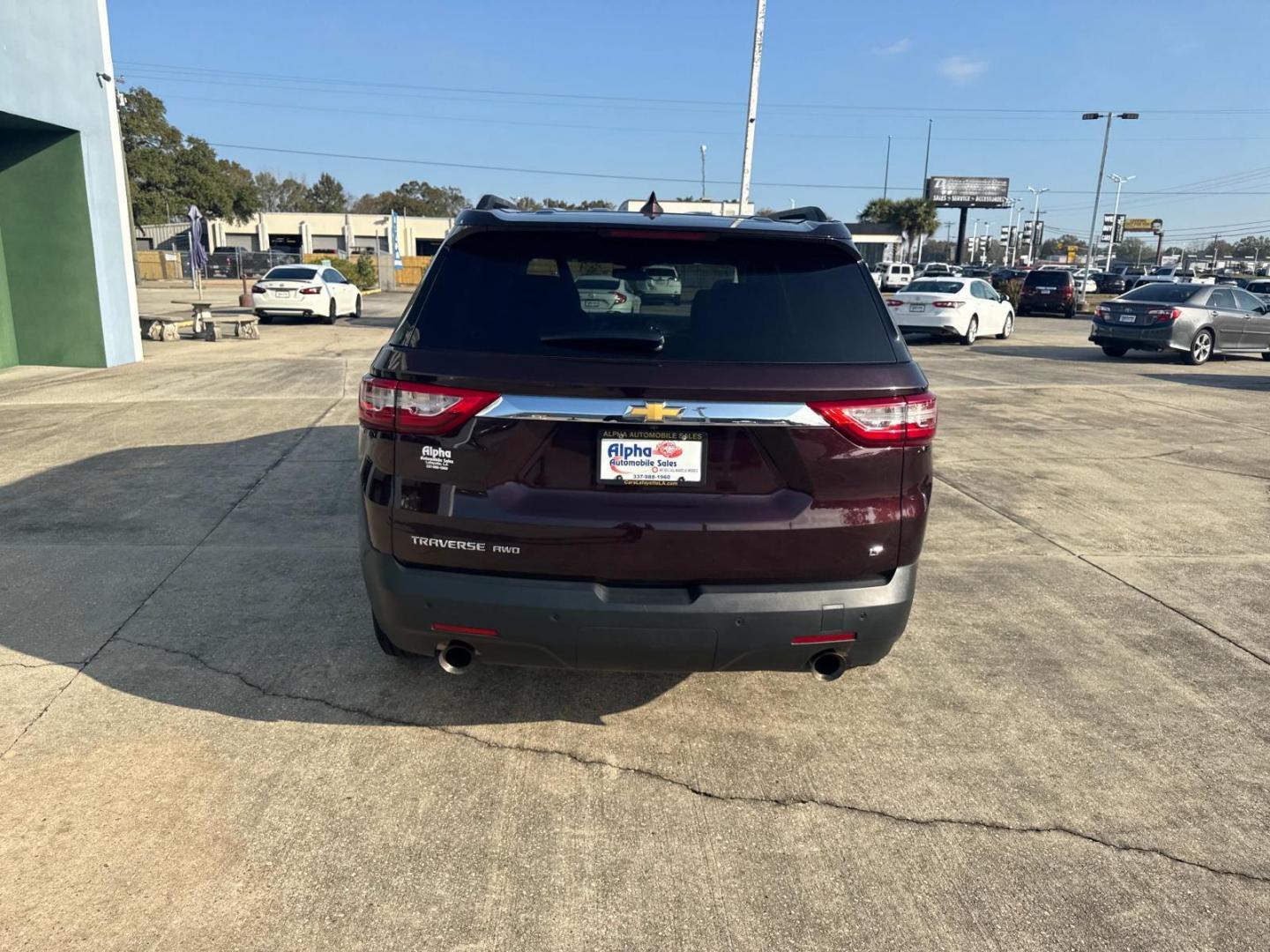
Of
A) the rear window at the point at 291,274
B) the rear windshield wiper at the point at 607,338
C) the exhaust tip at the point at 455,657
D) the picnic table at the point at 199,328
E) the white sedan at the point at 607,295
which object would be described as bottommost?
the picnic table at the point at 199,328

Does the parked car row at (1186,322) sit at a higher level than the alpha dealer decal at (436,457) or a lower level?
lower

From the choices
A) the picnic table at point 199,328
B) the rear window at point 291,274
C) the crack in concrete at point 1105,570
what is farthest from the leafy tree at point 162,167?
the crack in concrete at point 1105,570

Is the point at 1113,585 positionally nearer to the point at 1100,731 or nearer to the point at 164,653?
the point at 1100,731

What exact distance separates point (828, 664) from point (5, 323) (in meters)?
15.4

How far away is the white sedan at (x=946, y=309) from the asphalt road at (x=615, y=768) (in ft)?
53.0

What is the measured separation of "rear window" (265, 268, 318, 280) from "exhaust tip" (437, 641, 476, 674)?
81.4 ft

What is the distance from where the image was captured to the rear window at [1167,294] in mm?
17703

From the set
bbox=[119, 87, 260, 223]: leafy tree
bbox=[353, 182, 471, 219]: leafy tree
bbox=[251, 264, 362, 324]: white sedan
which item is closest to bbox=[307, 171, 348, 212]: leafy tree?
bbox=[353, 182, 471, 219]: leafy tree

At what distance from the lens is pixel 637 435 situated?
279 centimetres

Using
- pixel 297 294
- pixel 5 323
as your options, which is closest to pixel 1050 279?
pixel 297 294

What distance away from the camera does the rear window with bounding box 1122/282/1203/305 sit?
17703 mm

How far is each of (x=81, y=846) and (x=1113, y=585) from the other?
5.18m

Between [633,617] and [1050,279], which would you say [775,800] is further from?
[1050,279]

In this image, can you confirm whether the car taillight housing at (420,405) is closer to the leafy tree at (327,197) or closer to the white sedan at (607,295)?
the white sedan at (607,295)
